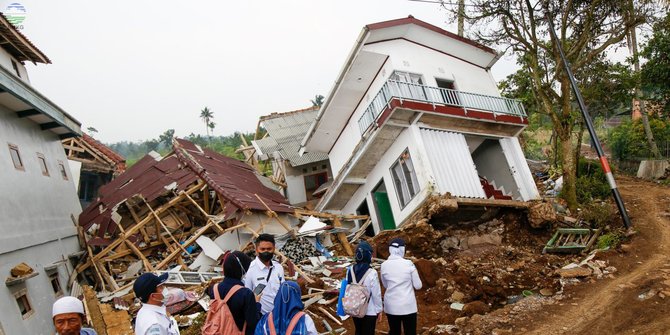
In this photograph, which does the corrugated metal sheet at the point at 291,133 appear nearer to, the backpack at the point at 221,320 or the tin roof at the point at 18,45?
the tin roof at the point at 18,45

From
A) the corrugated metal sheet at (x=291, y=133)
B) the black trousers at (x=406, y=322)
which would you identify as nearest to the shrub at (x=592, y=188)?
the corrugated metal sheet at (x=291, y=133)

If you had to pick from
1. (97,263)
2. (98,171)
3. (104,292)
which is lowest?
(104,292)

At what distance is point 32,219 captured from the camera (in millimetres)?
8961

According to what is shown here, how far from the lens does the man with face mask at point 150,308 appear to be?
3.43 metres

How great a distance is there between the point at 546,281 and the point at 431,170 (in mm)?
4761

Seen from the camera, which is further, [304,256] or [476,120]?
[476,120]

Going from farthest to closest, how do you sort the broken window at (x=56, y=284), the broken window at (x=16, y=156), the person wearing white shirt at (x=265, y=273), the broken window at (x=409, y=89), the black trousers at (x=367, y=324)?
the broken window at (x=409, y=89) < the broken window at (x=56, y=284) < the broken window at (x=16, y=156) < the black trousers at (x=367, y=324) < the person wearing white shirt at (x=265, y=273)

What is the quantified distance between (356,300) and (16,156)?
9120mm

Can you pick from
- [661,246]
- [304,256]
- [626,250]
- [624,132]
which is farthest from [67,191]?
[624,132]

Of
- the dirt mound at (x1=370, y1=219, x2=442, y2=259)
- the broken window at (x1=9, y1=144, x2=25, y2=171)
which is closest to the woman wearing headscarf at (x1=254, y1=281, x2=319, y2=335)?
the dirt mound at (x1=370, y1=219, x2=442, y2=259)

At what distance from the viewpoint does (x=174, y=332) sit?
372cm

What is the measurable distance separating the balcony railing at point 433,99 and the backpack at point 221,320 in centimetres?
951

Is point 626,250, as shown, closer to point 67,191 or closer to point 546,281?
point 546,281

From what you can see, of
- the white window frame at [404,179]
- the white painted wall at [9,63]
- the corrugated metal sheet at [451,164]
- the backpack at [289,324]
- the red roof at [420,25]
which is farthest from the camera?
the red roof at [420,25]
